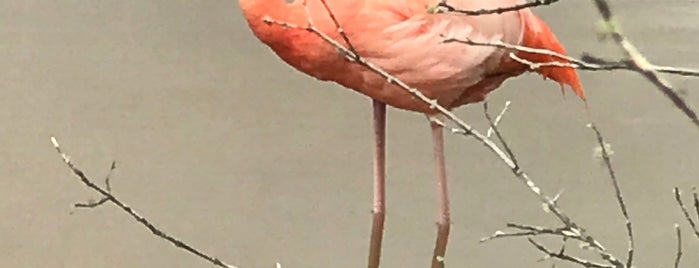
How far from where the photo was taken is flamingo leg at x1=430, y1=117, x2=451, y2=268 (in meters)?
0.76

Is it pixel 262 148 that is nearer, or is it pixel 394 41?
pixel 394 41

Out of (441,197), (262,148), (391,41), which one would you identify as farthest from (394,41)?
(262,148)

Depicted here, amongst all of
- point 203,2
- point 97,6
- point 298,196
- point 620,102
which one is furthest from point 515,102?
point 97,6

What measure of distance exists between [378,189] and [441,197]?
0.07 meters

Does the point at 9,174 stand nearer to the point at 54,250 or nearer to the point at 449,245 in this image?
Answer: the point at 54,250

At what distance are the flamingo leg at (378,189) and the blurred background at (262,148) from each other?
0.04 ft

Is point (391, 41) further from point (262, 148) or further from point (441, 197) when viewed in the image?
point (262, 148)

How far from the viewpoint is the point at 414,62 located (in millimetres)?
615

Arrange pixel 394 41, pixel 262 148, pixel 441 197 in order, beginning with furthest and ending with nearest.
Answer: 1. pixel 262 148
2. pixel 441 197
3. pixel 394 41

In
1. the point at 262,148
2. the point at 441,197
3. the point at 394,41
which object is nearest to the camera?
the point at 394,41

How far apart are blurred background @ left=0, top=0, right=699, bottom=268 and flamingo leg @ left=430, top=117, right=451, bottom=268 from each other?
0.02m

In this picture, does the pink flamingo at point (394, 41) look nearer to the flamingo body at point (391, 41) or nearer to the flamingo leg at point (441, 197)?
the flamingo body at point (391, 41)

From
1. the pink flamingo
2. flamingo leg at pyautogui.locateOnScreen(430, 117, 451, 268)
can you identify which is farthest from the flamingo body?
flamingo leg at pyautogui.locateOnScreen(430, 117, 451, 268)

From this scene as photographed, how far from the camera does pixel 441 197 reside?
781 mm
